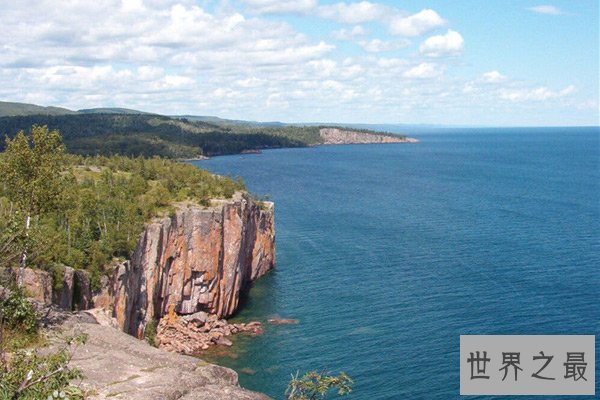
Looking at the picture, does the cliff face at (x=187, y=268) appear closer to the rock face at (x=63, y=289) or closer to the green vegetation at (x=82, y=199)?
the green vegetation at (x=82, y=199)

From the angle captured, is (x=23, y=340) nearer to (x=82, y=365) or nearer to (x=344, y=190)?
(x=82, y=365)

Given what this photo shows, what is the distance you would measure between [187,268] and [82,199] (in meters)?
12.9

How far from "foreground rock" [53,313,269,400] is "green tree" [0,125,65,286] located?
20.8 feet

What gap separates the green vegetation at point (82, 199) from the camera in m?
27.9

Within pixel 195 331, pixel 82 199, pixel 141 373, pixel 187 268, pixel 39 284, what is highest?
pixel 82 199

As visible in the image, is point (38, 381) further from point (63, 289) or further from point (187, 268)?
point (187, 268)

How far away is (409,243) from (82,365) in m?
69.2

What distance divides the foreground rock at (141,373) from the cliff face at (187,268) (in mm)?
20745

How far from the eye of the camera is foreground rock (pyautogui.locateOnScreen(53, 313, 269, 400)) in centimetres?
2003

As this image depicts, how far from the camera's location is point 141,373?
71.5 feet

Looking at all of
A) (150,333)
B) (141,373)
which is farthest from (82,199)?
(141,373)

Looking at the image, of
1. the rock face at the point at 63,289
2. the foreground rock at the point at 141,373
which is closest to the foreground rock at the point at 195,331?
the rock face at the point at 63,289

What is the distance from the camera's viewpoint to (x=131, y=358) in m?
23.3

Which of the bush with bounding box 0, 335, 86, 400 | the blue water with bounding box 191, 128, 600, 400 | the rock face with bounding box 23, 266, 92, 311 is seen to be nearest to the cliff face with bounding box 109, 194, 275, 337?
the rock face with bounding box 23, 266, 92, 311
